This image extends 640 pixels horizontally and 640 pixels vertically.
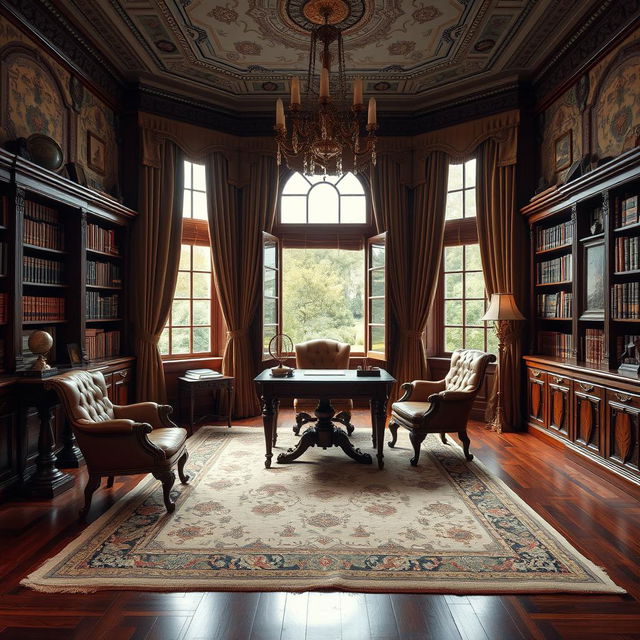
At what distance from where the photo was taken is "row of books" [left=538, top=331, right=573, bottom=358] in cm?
524

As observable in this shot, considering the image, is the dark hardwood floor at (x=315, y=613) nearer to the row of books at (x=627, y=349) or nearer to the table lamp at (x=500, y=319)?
the row of books at (x=627, y=349)

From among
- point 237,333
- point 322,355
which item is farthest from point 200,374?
point 322,355

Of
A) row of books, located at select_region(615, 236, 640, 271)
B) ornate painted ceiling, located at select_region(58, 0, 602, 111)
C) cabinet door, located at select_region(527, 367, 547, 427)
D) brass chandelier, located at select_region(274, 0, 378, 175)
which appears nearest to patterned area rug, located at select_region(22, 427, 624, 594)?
cabinet door, located at select_region(527, 367, 547, 427)

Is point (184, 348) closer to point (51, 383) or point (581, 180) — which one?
point (51, 383)

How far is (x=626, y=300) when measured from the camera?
4215 millimetres

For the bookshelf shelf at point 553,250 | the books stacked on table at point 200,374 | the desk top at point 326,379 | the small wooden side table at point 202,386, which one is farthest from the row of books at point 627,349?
the books stacked on table at point 200,374

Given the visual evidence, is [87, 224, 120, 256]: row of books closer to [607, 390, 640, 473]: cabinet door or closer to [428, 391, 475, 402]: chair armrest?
[428, 391, 475, 402]: chair armrest

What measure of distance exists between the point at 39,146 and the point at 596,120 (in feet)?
16.4

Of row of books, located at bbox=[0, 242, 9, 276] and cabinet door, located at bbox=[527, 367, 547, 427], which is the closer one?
row of books, located at bbox=[0, 242, 9, 276]

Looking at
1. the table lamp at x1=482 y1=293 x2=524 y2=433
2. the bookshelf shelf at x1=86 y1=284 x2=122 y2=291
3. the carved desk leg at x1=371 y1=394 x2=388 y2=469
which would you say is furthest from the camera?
the table lamp at x1=482 y1=293 x2=524 y2=433

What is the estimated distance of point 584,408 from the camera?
4473 mm

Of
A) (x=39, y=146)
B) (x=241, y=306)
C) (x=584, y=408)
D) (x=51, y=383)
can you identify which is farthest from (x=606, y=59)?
(x=51, y=383)

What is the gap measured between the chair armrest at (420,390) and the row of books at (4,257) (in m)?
3.66

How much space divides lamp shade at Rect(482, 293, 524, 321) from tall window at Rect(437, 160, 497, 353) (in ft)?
2.86
